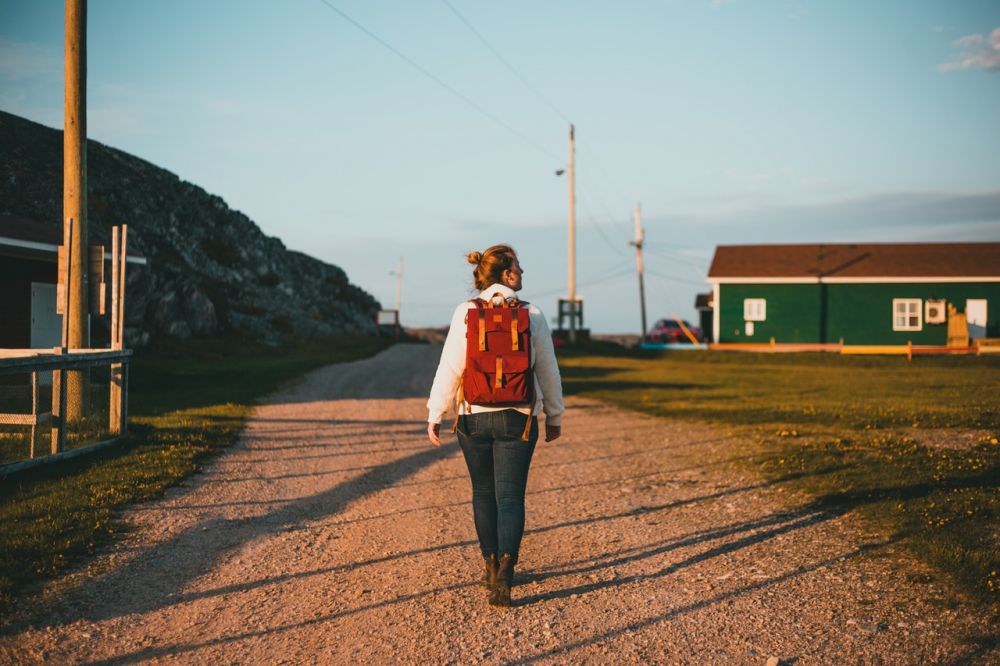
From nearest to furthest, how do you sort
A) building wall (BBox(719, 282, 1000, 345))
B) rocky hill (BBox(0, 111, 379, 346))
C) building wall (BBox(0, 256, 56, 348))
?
building wall (BBox(0, 256, 56, 348)) → rocky hill (BBox(0, 111, 379, 346)) → building wall (BBox(719, 282, 1000, 345))

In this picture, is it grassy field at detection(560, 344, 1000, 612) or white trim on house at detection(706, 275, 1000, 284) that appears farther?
white trim on house at detection(706, 275, 1000, 284)

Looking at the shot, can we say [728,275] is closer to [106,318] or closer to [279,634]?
[106,318]

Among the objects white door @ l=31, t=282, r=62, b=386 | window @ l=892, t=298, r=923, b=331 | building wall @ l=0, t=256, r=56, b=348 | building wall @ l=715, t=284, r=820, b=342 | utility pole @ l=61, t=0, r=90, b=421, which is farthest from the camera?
building wall @ l=715, t=284, r=820, b=342

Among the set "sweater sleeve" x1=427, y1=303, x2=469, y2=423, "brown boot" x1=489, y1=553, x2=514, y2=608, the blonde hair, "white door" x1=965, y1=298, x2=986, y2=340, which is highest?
"white door" x1=965, y1=298, x2=986, y2=340

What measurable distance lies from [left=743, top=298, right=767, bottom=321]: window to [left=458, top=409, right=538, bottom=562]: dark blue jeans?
4226cm

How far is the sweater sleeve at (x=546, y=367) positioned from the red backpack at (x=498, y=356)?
0.53ft

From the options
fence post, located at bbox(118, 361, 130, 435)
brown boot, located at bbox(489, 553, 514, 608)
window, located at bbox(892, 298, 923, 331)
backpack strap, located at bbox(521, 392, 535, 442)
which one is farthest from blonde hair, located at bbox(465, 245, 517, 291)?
window, located at bbox(892, 298, 923, 331)

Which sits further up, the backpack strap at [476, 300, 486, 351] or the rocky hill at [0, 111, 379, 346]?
the rocky hill at [0, 111, 379, 346]

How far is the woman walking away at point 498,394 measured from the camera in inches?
219

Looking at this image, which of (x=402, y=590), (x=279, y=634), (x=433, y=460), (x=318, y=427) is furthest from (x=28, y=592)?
(x=318, y=427)

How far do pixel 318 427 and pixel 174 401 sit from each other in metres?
5.62

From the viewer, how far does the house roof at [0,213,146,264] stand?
58.2 feet

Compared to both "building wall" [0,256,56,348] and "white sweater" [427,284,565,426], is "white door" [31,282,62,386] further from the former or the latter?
"white sweater" [427,284,565,426]

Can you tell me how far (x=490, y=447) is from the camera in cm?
579
